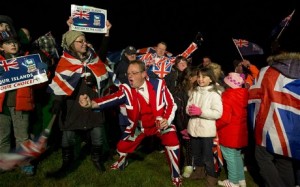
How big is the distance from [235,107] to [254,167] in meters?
1.85

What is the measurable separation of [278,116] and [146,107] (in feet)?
6.28

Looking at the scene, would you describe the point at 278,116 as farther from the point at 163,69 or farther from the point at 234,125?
the point at 163,69

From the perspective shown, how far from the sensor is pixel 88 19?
5.03 m

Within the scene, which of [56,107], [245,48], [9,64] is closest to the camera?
[9,64]

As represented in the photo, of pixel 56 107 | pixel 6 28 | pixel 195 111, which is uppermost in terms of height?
pixel 6 28

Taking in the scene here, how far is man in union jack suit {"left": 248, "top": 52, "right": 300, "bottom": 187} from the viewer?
3784 millimetres

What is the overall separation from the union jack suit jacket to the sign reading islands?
41.5 inches

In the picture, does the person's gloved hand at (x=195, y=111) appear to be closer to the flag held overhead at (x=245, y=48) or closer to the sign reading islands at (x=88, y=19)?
the sign reading islands at (x=88, y=19)

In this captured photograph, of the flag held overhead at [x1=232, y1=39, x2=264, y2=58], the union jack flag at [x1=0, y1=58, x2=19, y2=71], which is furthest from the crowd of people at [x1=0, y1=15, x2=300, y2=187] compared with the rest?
the flag held overhead at [x1=232, y1=39, x2=264, y2=58]

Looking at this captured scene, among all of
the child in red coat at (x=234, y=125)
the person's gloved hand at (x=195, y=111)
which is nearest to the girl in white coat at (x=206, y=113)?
the person's gloved hand at (x=195, y=111)

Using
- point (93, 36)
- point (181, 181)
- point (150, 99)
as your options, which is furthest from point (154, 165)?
point (93, 36)

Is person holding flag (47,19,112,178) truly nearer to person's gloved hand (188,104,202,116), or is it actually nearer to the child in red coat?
person's gloved hand (188,104,202,116)

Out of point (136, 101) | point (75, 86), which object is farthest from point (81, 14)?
point (136, 101)

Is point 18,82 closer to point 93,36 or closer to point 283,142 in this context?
point 283,142
